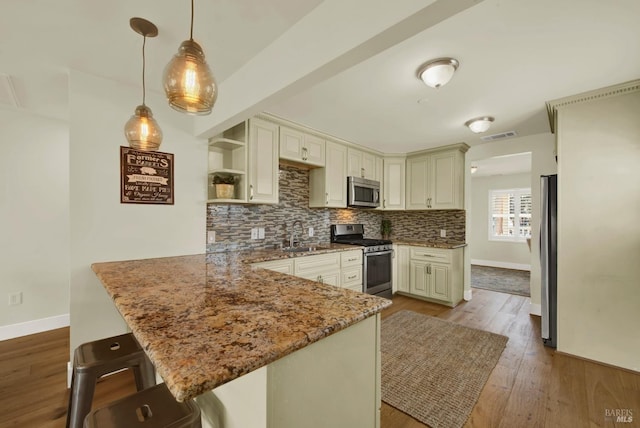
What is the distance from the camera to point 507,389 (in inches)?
78.2

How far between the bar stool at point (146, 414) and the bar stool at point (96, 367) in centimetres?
36

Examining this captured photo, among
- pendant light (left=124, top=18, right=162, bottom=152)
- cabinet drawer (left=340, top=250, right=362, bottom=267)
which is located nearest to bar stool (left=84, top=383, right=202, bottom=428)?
pendant light (left=124, top=18, right=162, bottom=152)

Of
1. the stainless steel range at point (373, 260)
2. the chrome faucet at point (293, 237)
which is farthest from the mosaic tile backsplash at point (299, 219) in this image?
the stainless steel range at point (373, 260)

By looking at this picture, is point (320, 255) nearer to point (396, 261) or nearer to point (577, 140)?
point (396, 261)

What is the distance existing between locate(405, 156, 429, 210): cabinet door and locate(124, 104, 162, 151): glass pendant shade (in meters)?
3.80

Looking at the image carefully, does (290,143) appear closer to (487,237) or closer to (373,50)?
(373,50)

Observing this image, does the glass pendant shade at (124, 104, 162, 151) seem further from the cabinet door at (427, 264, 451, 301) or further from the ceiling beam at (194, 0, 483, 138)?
the cabinet door at (427, 264, 451, 301)

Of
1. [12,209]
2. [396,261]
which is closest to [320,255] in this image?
[396,261]

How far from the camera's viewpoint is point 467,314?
3.53 m

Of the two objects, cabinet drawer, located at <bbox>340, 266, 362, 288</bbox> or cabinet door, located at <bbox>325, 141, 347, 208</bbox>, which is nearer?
cabinet drawer, located at <bbox>340, 266, 362, 288</bbox>

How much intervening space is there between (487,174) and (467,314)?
14.8 ft

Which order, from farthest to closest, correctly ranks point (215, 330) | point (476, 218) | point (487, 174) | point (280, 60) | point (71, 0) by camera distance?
point (476, 218) → point (487, 174) → point (280, 60) → point (71, 0) → point (215, 330)

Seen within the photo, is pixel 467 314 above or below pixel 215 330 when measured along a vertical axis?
below

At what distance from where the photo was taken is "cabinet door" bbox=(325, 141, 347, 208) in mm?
3580
